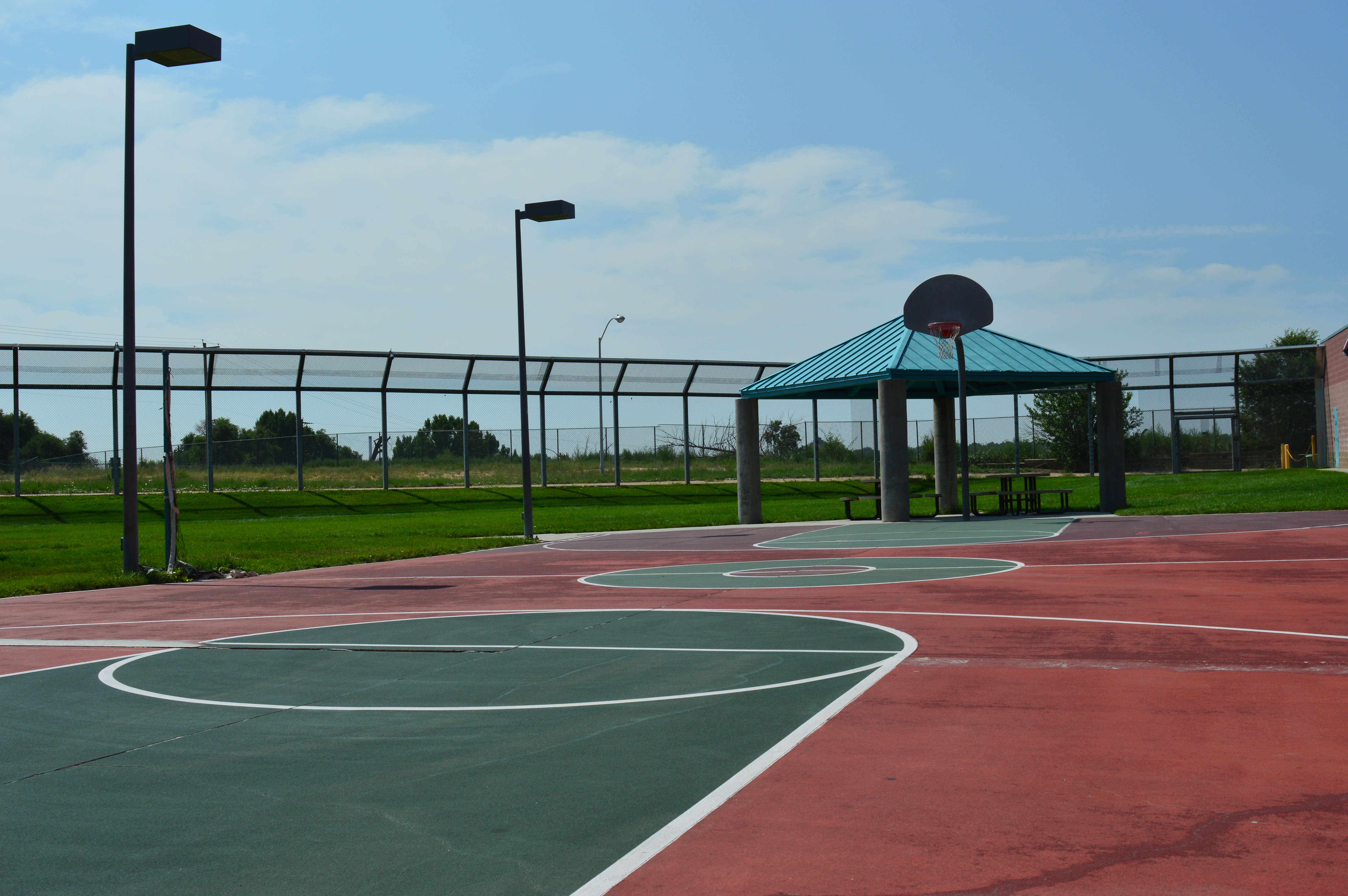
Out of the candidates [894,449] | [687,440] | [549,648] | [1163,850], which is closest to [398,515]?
[687,440]

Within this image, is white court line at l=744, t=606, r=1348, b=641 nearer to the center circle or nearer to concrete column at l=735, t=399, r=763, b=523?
the center circle

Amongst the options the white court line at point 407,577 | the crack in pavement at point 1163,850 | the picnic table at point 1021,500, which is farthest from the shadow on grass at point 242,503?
the crack in pavement at point 1163,850

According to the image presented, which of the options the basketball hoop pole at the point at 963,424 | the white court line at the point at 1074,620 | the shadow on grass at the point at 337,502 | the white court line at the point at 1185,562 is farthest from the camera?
the shadow on grass at the point at 337,502

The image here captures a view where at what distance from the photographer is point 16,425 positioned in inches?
1275

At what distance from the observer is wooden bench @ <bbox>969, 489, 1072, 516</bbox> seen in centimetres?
2789

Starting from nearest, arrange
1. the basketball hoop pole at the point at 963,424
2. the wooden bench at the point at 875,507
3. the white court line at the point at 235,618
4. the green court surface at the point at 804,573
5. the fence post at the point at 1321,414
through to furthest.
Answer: the white court line at the point at 235,618, the green court surface at the point at 804,573, the basketball hoop pole at the point at 963,424, the wooden bench at the point at 875,507, the fence post at the point at 1321,414

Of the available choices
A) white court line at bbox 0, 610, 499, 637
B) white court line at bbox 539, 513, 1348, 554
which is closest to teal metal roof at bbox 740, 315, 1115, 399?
white court line at bbox 539, 513, 1348, 554

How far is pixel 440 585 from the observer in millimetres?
14742

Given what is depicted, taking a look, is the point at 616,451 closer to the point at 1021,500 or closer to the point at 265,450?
the point at 265,450

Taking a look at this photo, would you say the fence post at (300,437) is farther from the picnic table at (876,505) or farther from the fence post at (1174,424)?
the fence post at (1174,424)

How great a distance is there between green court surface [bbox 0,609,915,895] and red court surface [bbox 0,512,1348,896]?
0.43 meters

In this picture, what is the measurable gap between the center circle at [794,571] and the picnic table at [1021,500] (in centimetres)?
1156

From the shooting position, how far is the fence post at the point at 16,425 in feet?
106

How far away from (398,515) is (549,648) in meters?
24.6
